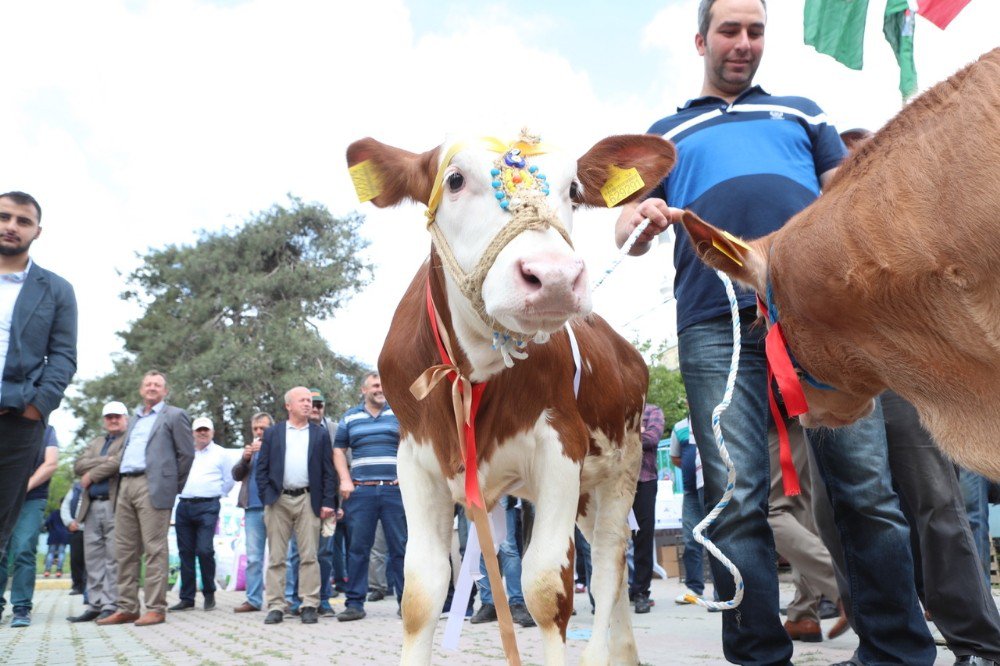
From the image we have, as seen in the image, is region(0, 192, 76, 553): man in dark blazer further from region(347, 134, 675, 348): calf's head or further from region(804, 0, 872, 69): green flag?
region(804, 0, 872, 69): green flag

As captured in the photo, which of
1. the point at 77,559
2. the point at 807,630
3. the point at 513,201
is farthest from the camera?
the point at 77,559

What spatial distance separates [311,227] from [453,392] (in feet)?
130

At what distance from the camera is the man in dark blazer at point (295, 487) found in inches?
391

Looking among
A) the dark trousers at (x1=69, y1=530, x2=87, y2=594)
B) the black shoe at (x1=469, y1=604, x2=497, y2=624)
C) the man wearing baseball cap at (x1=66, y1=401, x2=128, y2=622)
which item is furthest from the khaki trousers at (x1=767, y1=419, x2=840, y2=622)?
the dark trousers at (x1=69, y1=530, x2=87, y2=594)

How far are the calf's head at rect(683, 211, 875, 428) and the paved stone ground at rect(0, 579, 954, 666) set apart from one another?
2.35 metres

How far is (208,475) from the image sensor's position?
452 inches

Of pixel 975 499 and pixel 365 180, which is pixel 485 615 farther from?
pixel 365 180

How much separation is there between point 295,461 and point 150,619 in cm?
214

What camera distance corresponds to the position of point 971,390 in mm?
2553

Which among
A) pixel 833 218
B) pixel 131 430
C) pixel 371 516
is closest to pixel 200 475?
pixel 131 430

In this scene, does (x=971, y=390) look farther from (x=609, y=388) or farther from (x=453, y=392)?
(x=609, y=388)

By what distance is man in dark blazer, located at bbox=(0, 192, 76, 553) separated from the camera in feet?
17.2

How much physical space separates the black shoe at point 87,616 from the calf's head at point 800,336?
951cm

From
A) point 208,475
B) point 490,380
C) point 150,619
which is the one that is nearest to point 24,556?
point 150,619
